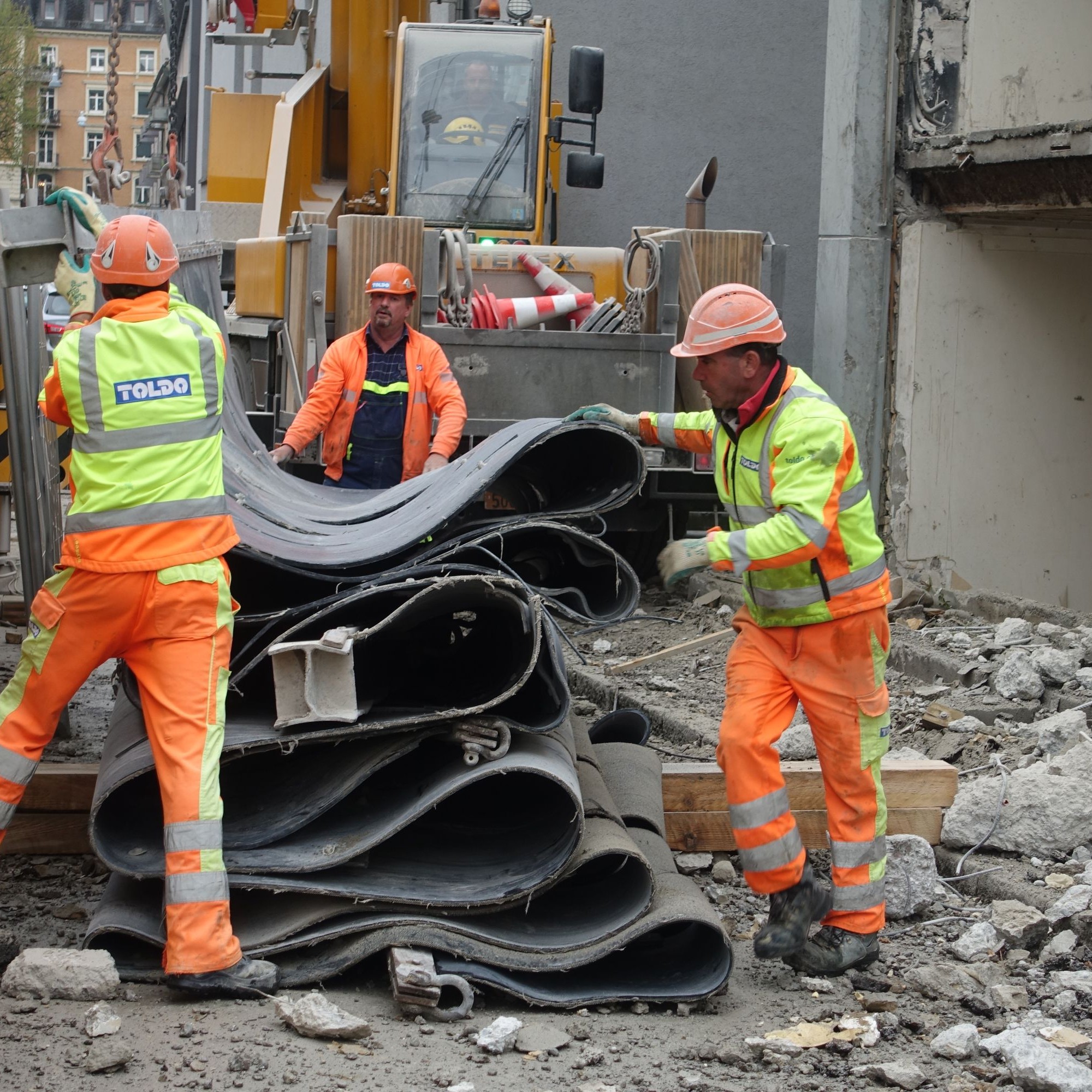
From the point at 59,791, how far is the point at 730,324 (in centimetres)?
250

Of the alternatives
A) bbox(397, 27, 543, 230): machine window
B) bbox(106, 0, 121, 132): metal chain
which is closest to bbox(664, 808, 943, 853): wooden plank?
bbox(397, 27, 543, 230): machine window

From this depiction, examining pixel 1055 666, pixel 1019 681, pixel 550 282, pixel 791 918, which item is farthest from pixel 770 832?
pixel 550 282

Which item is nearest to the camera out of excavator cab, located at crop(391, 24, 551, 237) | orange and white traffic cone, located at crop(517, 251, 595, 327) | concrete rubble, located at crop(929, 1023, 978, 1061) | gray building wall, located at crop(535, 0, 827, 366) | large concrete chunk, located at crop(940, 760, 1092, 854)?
concrete rubble, located at crop(929, 1023, 978, 1061)

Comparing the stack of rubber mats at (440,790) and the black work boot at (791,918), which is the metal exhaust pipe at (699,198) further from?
the black work boot at (791,918)

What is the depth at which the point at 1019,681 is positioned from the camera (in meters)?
6.46

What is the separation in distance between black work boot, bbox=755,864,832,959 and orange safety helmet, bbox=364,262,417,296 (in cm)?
390

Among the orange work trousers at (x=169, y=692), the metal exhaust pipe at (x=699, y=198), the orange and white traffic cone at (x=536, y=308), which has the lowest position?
the orange work trousers at (x=169, y=692)

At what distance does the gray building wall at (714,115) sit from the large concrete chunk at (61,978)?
12.6m

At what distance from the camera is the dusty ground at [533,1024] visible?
3400 mm

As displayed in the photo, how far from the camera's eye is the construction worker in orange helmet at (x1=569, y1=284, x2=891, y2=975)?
4133 mm

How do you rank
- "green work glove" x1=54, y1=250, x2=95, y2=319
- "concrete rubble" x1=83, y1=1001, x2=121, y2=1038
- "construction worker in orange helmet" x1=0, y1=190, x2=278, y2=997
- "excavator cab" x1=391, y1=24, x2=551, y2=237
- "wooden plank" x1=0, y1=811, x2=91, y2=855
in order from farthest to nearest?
"excavator cab" x1=391, y1=24, x2=551, y2=237 → "wooden plank" x1=0, y1=811, x2=91, y2=855 → "green work glove" x1=54, y1=250, x2=95, y2=319 → "construction worker in orange helmet" x1=0, y1=190, x2=278, y2=997 → "concrete rubble" x1=83, y1=1001, x2=121, y2=1038

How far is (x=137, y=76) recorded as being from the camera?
97.2m

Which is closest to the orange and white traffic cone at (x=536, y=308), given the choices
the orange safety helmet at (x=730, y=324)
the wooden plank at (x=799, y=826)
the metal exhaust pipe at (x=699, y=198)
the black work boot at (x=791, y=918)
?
the metal exhaust pipe at (x=699, y=198)

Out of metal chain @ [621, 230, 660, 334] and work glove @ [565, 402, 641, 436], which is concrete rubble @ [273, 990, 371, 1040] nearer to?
work glove @ [565, 402, 641, 436]
